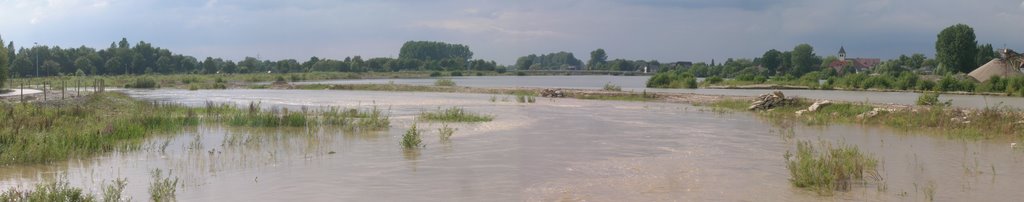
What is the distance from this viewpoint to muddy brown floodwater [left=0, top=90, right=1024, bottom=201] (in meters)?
10.3

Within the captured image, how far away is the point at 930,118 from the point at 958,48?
207 feet

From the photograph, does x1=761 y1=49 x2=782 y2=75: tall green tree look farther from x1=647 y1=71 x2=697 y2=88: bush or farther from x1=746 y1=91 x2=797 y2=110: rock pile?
x1=746 y1=91 x2=797 y2=110: rock pile

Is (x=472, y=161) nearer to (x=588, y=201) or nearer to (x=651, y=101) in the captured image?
(x=588, y=201)

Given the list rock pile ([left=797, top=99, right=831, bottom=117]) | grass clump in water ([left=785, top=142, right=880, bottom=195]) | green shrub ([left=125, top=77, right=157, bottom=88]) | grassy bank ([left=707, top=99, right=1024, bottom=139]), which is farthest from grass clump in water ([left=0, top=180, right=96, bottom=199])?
green shrub ([left=125, top=77, right=157, bottom=88])

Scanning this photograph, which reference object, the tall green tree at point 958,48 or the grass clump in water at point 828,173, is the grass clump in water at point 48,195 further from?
the tall green tree at point 958,48

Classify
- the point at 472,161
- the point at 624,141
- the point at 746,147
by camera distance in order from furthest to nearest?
the point at 624,141
the point at 746,147
the point at 472,161

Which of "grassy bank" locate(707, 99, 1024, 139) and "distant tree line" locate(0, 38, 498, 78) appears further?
"distant tree line" locate(0, 38, 498, 78)

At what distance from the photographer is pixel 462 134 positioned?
19234 millimetres

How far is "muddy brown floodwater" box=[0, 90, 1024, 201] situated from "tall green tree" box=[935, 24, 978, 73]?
211 ft

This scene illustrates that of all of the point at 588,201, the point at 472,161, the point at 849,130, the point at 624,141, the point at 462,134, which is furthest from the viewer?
the point at 849,130

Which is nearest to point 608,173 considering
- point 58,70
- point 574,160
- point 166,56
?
point 574,160

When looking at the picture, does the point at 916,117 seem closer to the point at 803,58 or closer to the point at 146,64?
the point at 803,58

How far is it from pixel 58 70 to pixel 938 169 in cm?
11641

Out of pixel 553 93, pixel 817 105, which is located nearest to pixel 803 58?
pixel 553 93
